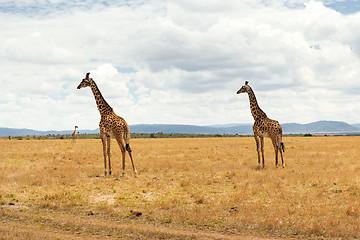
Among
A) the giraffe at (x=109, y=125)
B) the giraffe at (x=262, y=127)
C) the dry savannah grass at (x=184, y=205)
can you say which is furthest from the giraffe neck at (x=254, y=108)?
the giraffe at (x=109, y=125)

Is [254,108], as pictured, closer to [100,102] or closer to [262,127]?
[262,127]

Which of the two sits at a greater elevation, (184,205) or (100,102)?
(100,102)

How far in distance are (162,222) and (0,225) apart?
4.84 m

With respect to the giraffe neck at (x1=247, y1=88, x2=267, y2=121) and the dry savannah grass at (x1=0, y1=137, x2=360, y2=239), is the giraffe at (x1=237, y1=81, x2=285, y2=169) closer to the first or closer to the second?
the giraffe neck at (x1=247, y1=88, x2=267, y2=121)

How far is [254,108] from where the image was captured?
75.8ft

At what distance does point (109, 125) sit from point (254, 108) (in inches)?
383

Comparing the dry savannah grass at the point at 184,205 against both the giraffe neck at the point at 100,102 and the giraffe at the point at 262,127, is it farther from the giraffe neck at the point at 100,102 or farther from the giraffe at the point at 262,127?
the giraffe neck at the point at 100,102

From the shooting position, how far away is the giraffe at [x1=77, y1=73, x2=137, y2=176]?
762 inches

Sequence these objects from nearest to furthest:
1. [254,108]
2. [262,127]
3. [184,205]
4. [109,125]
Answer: [184,205]
[109,125]
[262,127]
[254,108]

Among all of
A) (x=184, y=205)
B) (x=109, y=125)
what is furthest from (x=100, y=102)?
(x=184, y=205)

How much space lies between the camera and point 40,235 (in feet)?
30.0

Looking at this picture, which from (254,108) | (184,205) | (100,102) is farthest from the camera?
(254,108)

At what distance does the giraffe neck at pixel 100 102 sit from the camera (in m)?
20.5

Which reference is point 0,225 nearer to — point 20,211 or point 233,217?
point 20,211
